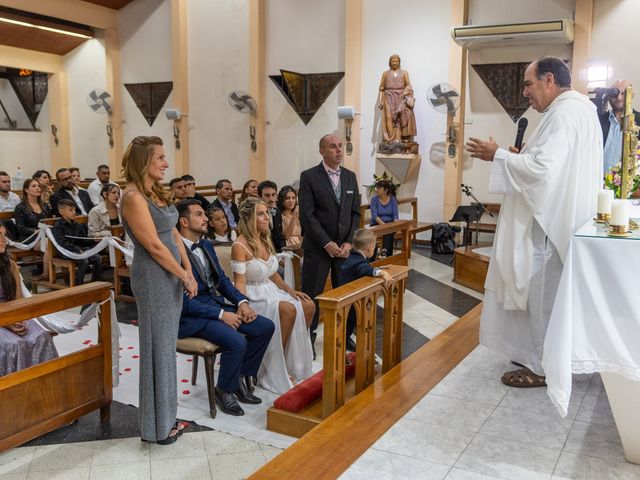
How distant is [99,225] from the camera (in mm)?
7012

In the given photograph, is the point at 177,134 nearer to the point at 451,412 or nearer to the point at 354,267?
the point at 354,267

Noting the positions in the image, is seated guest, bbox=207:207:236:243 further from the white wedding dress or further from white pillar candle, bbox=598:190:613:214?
white pillar candle, bbox=598:190:613:214

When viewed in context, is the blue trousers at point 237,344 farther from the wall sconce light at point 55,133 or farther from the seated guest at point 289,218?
the wall sconce light at point 55,133

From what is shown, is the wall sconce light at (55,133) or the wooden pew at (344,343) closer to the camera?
the wooden pew at (344,343)

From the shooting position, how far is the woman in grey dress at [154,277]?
3.02 m

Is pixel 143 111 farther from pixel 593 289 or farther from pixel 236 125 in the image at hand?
pixel 593 289

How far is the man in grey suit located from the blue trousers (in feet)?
2.41

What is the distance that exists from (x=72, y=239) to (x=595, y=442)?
5647 millimetres

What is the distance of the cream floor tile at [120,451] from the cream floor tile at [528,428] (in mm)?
1648

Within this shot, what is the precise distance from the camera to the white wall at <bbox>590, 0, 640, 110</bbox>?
8914mm

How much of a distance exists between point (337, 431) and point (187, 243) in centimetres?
163

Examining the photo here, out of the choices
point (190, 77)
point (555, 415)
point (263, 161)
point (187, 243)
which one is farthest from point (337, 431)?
point (190, 77)

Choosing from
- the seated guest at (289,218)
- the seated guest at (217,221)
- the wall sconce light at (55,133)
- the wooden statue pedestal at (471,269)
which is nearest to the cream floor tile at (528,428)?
the seated guest at (217,221)

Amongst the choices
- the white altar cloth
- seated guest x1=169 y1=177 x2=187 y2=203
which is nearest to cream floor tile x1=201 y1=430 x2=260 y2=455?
the white altar cloth
